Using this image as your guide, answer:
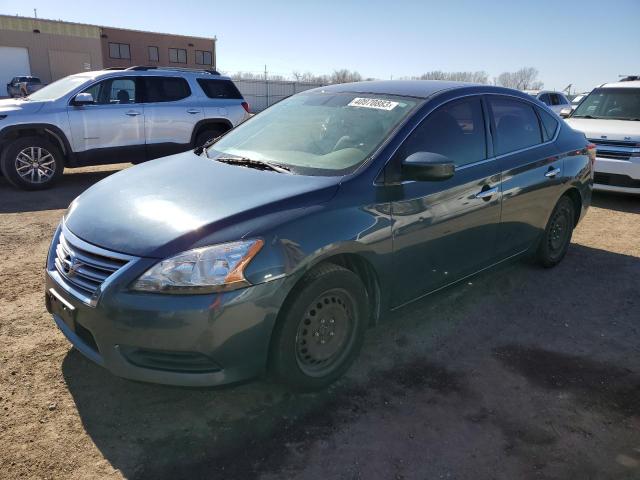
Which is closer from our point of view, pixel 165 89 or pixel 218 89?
pixel 165 89

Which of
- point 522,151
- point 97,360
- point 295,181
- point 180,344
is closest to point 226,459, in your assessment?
point 180,344

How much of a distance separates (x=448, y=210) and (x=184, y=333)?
1964 millimetres

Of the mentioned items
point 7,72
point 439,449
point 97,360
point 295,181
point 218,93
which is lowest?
point 439,449

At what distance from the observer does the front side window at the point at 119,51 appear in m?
47.1

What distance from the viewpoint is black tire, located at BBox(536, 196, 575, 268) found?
493 centimetres

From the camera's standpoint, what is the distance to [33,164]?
309 inches

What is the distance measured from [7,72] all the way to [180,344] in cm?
4595

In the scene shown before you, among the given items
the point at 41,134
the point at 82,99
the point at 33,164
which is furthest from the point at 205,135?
the point at 33,164

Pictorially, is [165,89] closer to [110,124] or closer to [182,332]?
[110,124]

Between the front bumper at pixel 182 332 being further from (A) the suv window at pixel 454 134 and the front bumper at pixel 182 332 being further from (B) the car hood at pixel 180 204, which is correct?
(A) the suv window at pixel 454 134

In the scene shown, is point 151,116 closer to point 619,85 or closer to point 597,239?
point 597,239

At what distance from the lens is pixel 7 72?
130 feet

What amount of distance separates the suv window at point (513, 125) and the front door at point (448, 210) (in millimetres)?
232

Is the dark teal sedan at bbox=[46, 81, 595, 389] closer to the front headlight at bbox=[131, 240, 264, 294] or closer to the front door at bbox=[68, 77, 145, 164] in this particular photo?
the front headlight at bbox=[131, 240, 264, 294]
